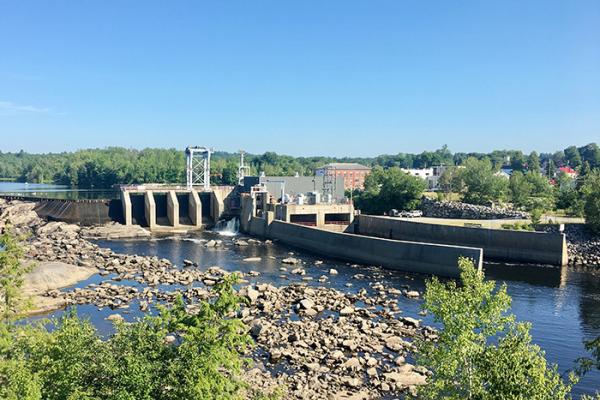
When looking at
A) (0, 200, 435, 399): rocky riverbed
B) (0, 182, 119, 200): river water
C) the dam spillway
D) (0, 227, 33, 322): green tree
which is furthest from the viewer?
(0, 182, 119, 200): river water

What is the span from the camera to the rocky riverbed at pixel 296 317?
86.1 feet

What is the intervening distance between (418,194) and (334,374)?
64172 millimetres

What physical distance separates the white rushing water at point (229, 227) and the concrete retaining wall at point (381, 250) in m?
12.5

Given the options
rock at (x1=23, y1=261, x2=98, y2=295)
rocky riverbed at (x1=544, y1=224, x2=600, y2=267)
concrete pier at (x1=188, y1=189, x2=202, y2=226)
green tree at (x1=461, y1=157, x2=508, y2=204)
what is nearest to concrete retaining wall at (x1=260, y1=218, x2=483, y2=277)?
rocky riverbed at (x1=544, y1=224, x2=600, y2=267)

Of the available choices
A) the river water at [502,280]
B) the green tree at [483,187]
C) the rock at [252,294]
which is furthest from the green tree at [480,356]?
the green tree at [483,187]

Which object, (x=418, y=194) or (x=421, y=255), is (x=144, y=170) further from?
(x=421, y=255)

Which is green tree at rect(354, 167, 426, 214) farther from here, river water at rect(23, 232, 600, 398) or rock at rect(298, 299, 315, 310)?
rock at rect(298, 299, 315, 310)

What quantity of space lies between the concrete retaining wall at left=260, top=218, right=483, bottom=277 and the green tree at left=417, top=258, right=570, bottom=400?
36.7 m

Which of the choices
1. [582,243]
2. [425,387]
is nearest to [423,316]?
[425,387]

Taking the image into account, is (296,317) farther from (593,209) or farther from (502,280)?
(593,209)

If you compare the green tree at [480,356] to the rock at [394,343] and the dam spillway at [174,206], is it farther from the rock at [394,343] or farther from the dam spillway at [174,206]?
the dam spillway at [174,206]

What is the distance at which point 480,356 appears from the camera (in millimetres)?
12312

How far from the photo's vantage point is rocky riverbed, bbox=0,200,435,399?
86.1 ft

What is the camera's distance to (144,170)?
163500 millimetres
